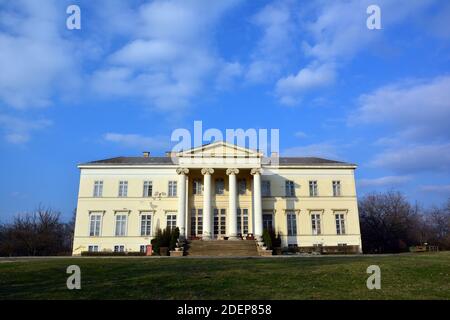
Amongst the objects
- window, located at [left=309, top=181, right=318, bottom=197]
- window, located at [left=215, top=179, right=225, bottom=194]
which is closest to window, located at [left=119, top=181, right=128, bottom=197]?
window, located at [left=215, top=179, right=225, bottom=194]

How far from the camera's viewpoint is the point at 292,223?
39031 mm

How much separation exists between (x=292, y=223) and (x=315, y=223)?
237 cm

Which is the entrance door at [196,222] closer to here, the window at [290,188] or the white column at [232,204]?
the white column at [232,204]

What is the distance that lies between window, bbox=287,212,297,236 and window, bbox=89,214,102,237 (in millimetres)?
18961

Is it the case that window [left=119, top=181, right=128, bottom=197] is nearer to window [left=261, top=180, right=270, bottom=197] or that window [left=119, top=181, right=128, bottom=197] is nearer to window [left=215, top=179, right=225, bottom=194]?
window [left=215, top=179, right=225, bottom=194]

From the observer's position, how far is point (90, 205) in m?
38.8

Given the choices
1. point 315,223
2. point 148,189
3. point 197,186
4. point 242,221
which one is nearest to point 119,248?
point 148,189

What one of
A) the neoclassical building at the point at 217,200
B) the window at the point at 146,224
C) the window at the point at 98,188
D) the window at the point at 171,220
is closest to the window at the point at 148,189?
the neoclassical building at the point at 217,200

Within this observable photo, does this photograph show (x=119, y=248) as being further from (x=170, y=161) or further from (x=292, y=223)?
(x=292, y=223)

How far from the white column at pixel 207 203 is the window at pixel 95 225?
11121 millimetres
